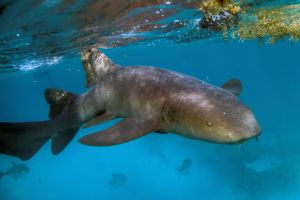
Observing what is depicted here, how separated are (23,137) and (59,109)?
1.00 metres

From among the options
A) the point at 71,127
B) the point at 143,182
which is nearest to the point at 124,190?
the point at 143,182

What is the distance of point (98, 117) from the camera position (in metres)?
5.90

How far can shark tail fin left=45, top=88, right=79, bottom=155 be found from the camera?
6.78m

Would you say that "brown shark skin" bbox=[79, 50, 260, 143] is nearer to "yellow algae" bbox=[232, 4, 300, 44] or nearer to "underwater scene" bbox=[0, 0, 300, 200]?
"underwater scene" bbox=[0, 0, 300, 200]

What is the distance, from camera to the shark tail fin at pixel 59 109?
267 inches

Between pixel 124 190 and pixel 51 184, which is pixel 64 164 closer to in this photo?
pixel 51 184

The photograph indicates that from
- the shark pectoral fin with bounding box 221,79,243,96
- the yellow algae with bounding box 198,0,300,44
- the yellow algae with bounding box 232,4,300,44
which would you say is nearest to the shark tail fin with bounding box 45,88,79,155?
the shark pectoral fin with bounding box 221,79,243,96

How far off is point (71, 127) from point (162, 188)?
3869 centimetres

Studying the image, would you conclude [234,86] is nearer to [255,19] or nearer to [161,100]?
[161,100]

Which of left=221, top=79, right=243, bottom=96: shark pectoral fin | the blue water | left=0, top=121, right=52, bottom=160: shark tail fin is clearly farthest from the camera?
the blue water

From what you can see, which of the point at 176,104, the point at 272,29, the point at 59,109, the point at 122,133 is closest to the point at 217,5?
the point at 272,29

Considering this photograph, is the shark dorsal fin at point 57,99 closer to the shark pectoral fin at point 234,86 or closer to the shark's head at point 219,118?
the shark pectoral fin at point 234,86

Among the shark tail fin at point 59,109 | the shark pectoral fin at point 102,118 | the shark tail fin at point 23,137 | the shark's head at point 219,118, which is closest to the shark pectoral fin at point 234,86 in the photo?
the shark's head at point 219,118

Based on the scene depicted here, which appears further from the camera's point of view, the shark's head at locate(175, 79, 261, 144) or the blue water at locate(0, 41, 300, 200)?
the blue water at locate(0, 41, 300, 200)
